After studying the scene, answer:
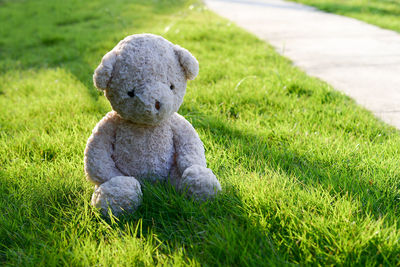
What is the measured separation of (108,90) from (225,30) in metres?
4.38

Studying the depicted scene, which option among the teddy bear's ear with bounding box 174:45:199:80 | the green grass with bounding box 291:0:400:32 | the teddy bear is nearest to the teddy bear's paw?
the teddy bear

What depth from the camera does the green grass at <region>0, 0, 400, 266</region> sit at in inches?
56.6

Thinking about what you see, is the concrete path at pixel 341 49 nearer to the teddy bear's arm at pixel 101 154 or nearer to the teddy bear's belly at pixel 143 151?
the teddy bear's belly at pixel 143 151

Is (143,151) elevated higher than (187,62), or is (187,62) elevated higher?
(187,62)

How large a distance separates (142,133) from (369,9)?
25.0 feet

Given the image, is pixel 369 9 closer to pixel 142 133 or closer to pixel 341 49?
pixel 341 49

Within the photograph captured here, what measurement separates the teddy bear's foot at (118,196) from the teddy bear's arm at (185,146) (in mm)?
258

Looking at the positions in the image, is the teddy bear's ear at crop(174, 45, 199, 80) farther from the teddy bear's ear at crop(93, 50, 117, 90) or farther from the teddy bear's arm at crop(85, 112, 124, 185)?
the teddy bear's arm at crop(85, 112, 124, 185)

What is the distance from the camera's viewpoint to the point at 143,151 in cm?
179

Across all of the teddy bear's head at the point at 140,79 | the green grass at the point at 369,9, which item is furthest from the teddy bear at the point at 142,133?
the green grass at the point at 369,9

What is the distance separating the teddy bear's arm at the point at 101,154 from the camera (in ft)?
5.75

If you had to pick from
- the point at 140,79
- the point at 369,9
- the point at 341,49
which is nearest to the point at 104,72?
the point at 140,79

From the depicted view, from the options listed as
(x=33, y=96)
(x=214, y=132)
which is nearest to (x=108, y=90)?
(x=214, y=132)

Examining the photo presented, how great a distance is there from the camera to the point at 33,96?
3.56 m
